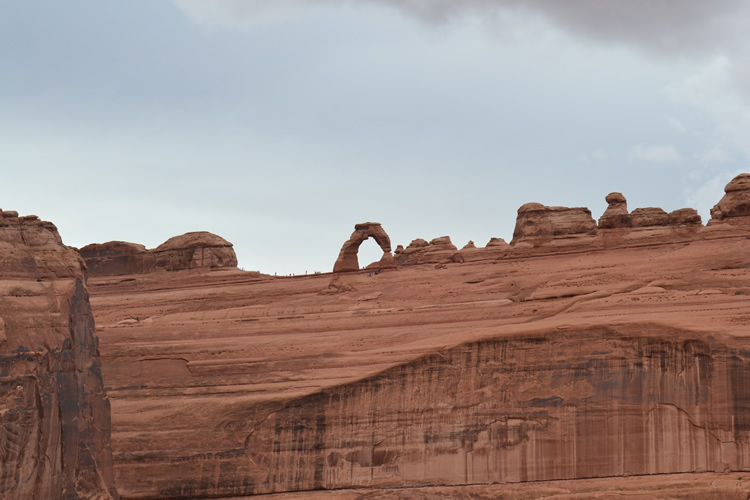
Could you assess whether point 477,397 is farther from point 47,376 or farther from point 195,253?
point 195,253

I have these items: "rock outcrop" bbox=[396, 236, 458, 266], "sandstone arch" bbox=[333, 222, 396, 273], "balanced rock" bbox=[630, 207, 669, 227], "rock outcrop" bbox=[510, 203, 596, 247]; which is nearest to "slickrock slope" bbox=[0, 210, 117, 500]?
"sandstone arch" bbox=[333, 222, 396, 273]

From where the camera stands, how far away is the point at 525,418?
90.6ft

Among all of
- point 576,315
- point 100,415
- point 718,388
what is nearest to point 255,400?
point 100,415

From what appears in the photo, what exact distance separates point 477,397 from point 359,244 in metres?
13.3

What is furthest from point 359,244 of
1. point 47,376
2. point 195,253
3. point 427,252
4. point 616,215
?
point 47,376

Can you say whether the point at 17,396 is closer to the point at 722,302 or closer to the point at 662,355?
the point at 662,355

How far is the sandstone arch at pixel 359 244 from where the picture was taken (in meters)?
39.0

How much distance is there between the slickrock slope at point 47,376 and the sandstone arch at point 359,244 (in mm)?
17903

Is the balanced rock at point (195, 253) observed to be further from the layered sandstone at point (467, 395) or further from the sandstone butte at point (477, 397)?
the layered sandstone at point (467, 395)

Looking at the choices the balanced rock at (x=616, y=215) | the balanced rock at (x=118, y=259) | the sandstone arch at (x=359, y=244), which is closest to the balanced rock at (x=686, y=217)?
the balanced rock at (x=616, y=215)

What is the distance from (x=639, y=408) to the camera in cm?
2712

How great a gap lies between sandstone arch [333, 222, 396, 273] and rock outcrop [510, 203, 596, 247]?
5043 millimetres

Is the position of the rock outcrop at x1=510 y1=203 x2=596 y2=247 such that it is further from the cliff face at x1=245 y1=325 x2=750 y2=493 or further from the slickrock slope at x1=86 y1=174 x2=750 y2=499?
the cliff face at x1=245 y1=325 x2=750 y2=493

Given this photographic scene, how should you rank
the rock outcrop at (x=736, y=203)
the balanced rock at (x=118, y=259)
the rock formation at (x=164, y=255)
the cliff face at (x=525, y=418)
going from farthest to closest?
the balanced rock at (x=118, y=259) → the rock formation at (x=164, y=255) → the rock outcrop at (x=736, y=203) → the cliff face at (x=525, y=418)
